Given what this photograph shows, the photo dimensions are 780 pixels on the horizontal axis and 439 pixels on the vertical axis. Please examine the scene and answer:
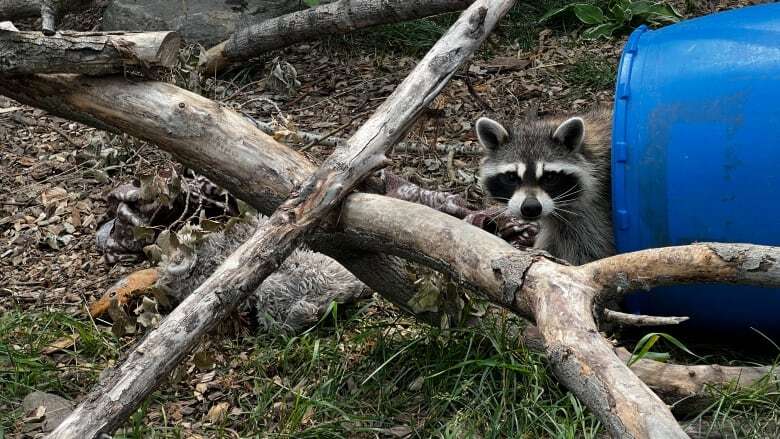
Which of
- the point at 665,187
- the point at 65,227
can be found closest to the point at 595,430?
the point at 665,187

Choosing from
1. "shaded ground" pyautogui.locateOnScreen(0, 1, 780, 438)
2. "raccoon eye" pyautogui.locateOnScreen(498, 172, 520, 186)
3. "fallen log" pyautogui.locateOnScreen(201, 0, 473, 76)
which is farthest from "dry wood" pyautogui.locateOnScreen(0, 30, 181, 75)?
"fallen log" pyautogui.locateOnScreen(201, 0, 473, 76)

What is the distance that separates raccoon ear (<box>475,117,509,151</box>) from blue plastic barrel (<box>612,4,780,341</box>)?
691 mm

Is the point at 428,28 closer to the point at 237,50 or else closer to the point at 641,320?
the point at 237,50

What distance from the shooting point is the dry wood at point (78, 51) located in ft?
12.5

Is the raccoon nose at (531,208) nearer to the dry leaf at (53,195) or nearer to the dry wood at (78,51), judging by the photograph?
the dry wood at (78,51)

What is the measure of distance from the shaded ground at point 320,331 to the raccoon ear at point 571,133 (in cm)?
95

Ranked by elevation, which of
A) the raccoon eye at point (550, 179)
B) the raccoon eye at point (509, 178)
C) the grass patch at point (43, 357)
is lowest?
the grass patch at point (43, 357)

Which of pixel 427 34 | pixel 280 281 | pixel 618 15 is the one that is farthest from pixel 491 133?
pixel 618 15

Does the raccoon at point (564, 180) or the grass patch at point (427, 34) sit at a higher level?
the raccoon at point (564, 180)

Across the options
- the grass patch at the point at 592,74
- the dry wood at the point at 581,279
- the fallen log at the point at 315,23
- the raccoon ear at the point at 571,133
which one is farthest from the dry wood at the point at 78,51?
Answer: the grass patch at the point at 592,74

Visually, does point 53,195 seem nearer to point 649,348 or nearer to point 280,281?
point 280,281

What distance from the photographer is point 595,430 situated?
121 inches

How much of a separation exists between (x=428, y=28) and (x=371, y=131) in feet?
10.00

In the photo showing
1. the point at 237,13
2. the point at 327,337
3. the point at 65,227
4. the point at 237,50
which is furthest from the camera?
the point at 237,13
